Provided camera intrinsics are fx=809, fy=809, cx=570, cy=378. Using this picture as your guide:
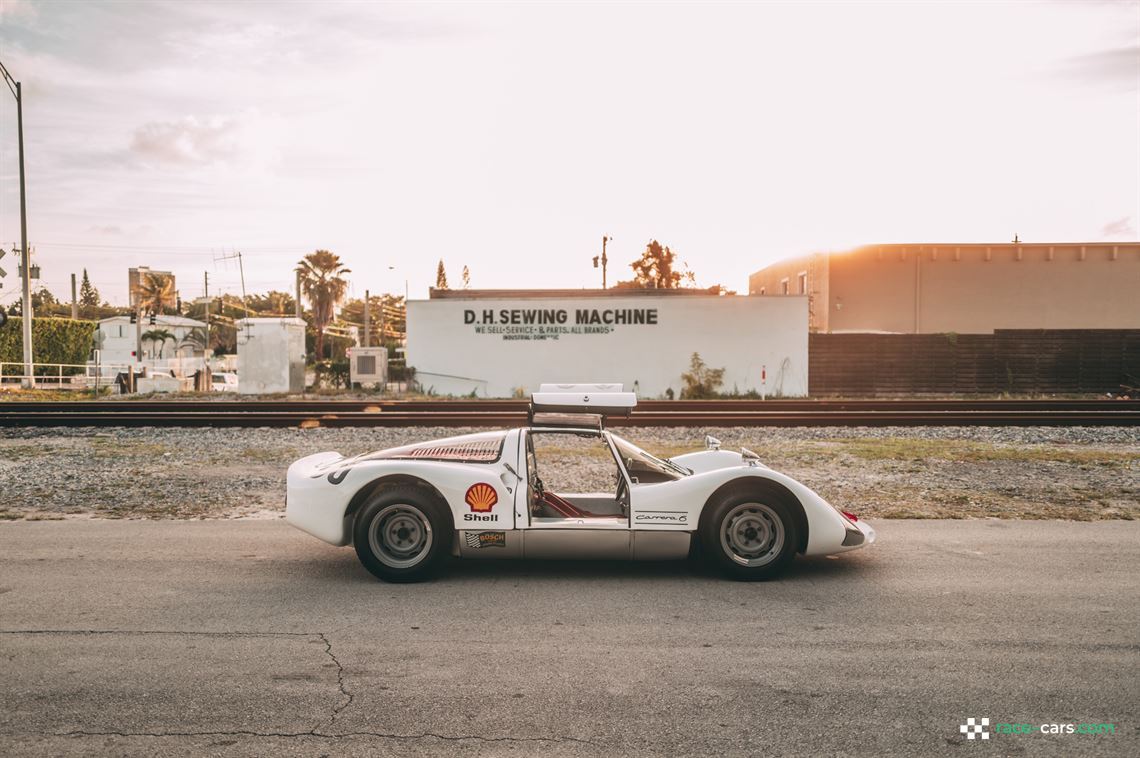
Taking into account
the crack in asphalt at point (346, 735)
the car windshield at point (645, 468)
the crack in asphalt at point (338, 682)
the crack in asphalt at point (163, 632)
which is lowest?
the crack in asphalt at point (346, 735)

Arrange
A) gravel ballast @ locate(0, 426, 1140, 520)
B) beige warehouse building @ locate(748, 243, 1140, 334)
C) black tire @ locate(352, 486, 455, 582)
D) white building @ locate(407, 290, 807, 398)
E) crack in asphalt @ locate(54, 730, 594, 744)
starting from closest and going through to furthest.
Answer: crack in asphalt @ locate(54, 730, 594, 744), black tire @ locate(352, 486, 455, 582), gravel ballast @ locate(0, 426, 1140, 520), white building @ locate(407, 290, 807, 398), beige warehouse building @ locate(748, 243, 1140, 334)

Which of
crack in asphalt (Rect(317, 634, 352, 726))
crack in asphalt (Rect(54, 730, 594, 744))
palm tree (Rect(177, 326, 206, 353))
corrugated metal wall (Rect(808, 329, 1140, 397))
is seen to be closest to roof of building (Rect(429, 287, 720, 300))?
corrugated metal wall (Rect(808, 329, 1140, 397))

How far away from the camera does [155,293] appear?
77.9 m

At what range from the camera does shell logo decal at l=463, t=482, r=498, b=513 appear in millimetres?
5812

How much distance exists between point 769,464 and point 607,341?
16.7 metres

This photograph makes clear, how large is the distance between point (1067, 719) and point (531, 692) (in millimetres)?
2443

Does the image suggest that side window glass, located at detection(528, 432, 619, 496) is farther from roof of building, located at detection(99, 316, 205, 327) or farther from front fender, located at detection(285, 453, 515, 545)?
roof of building, located at detection(99, 316, 205, 327)

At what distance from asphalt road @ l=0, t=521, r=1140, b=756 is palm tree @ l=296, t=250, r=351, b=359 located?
56034mm

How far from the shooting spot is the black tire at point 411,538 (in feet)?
19.0

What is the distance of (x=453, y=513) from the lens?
19.1ft

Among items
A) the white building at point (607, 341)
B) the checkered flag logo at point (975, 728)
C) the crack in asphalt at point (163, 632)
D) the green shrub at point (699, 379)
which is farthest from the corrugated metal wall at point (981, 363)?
the crack in asphalt at point (163, 632)

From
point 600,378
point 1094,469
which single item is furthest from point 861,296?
point 1094,469

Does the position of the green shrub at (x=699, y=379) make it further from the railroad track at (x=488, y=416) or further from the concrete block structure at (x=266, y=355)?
the concrete block structure at (x=266, y=355)

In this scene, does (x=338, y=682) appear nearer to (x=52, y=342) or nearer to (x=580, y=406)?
(x=580, y=406)
